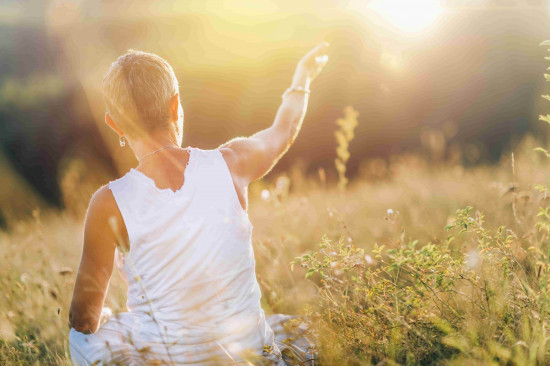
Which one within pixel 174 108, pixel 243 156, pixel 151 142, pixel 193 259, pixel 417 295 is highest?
pixel 174 108

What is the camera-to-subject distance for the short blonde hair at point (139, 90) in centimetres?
188

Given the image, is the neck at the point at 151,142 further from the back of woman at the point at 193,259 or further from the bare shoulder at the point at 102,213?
the bare shoulder at the point at 102,213

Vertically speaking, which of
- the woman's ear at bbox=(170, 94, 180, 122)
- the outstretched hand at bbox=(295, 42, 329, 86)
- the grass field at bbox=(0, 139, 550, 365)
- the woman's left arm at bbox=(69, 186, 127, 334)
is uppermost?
the outstretched hand at bbox=(295, 42, 329, 86)

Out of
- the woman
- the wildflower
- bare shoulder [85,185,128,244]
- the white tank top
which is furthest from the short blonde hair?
the wildflower

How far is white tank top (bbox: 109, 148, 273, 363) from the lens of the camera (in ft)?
5.96

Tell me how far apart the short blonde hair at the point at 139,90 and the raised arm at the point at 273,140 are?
1.14ft

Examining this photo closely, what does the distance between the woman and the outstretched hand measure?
1030 millimetres

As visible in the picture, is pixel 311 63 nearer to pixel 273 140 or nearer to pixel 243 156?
pixel 273 140

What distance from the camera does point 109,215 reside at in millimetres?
1808

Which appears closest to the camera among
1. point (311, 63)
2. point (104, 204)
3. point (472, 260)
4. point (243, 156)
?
point (104, 204)

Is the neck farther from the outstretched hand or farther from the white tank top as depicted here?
the outstretched hand

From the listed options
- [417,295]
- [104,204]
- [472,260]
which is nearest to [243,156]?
[104,204]

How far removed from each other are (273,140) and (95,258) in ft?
3.45

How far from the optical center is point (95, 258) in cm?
186
